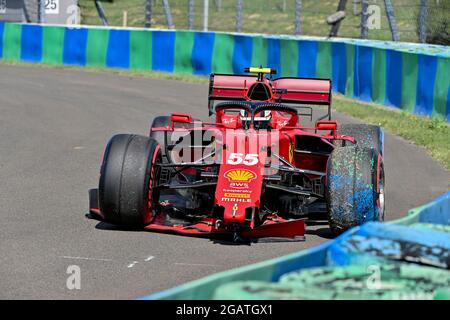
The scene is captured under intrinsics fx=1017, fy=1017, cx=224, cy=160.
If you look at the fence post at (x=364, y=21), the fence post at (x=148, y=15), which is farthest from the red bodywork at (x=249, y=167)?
the fence post at (x=148, y=15)

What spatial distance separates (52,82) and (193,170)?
1262 centimetres

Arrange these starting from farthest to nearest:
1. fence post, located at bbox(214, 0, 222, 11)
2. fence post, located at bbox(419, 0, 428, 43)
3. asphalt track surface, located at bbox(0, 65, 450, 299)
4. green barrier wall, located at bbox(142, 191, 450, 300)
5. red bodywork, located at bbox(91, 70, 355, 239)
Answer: fence post, located at bbox(214, 0, 222, 11) → fence post, located at bbox(419, 0, 428, 43) → red bodywork, located at bbox(91, 70, 355, 239) → asphalt track surface, located at bbox(0, 65, 450, 299) → green barrier wall, located at bbox(142, 191, 450, 300)

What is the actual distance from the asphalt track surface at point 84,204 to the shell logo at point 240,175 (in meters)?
0.57

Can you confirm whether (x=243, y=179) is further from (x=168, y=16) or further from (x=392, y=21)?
(x=168, y=16)

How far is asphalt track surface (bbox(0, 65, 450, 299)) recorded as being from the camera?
6.70 metres

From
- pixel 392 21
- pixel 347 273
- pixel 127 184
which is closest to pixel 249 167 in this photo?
pixel 127 184

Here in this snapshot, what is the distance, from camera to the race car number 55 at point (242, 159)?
27.3 ft

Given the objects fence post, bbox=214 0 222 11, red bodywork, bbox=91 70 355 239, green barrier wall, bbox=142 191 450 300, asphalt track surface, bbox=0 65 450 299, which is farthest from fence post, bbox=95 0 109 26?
green barrier wall, bbox=142 191 450 300

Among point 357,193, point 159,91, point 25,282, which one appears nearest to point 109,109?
point 159,91

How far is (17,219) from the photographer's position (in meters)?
8.63

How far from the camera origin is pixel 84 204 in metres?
9.50

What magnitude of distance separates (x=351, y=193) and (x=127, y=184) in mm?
1795

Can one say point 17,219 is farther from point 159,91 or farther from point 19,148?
point 159,91

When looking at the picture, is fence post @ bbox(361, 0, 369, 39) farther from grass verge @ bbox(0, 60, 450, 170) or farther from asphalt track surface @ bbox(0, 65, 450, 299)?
asphalt track surface @ bbox(0, 65, 450, 299)
